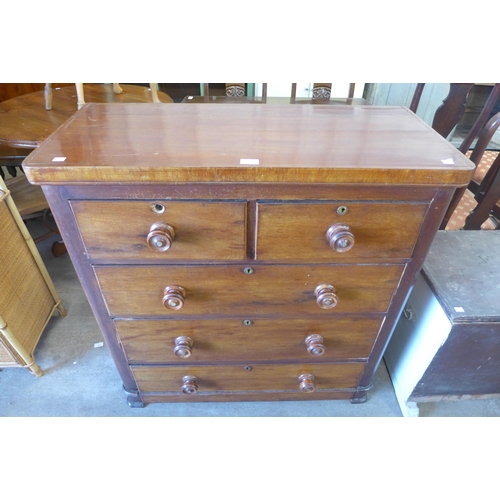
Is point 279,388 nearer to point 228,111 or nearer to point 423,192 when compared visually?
point 423,192

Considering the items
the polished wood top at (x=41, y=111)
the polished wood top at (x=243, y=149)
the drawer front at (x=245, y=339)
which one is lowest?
the drawer front at (x=245, y=339)

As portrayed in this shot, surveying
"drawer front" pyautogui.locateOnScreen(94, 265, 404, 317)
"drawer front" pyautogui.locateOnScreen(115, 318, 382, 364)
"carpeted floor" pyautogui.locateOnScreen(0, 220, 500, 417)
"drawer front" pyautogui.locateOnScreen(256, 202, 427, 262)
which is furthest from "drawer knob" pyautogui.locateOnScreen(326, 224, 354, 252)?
"carpeted floor" pyautogui.locateOnScreen(0, 220, 500, 417)

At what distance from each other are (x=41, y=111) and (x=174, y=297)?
1.37 metres

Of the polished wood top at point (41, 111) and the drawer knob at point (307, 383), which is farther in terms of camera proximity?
the polished wood top at point (41, 111)

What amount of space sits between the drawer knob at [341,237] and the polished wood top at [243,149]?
0.38 feet

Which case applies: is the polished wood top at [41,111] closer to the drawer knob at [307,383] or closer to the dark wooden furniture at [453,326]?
the drawer knob at [307,383]

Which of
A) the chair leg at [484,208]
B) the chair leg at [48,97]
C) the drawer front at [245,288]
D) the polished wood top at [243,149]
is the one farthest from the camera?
the chair leg at [48,97]

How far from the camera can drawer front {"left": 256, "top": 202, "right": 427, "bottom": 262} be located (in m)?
0.77

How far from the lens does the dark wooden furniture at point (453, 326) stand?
1033mm

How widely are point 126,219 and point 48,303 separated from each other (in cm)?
104

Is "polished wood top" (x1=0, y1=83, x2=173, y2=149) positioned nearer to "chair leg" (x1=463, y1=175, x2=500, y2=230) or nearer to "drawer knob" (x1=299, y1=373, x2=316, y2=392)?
"drawer knob" (x1=299, y1=373, x2=316, y2=392)

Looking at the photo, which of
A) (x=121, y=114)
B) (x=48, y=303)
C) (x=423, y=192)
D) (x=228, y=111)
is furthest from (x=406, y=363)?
(x=48, y=303)

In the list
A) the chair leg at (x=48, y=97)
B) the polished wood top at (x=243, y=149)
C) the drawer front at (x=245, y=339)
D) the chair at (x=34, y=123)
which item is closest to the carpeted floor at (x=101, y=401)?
the drawer front at (x=245, y=339)

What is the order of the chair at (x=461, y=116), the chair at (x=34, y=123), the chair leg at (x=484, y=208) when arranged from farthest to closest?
the chair at (x=34, y=123)
the chair leg at (x=484, y=208)
the chair at (x=461, y=116)
